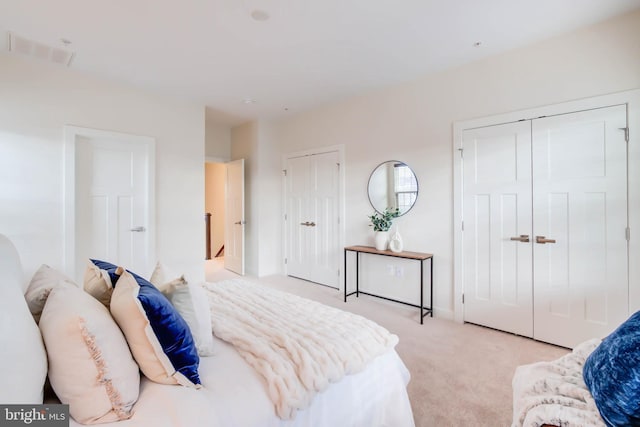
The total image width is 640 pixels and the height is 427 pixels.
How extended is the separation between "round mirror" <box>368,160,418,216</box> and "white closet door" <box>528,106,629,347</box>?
3.95ft

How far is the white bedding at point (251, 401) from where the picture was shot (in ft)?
3.06

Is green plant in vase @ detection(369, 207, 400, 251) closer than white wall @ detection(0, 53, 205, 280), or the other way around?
white wall @ detection(0, 53, 205, 280)

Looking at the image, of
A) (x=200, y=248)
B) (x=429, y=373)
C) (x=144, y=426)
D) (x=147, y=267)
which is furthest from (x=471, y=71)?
(x=147, y=267)

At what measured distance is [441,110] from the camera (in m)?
3.23

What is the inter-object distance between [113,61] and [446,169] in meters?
3.65

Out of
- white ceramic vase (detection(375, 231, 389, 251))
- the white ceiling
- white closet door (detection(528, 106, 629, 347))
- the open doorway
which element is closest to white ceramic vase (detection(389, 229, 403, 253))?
white ceramic vase (detection(375, 231, 389, 251))

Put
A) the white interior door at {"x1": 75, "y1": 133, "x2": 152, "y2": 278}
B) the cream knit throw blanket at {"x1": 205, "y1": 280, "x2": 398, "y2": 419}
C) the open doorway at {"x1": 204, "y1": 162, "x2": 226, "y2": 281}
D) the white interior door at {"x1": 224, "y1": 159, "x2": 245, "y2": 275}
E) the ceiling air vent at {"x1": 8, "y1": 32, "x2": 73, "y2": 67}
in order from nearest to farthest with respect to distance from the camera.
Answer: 1. the cream knit throw blanket at {"x1": 205, "y1": 280, "x2": 398, "y2": 419}
2. the ceiling air vent at {"x1": 8, "y1": 32, "x2": 73, "y2": 67}
3. the white interior door at {"x1": 75, "y1": 133, "x2": 152, "y2": 278}
4. the white interior door at {"x1": 224, "y1": 159, "x2": 245, "y2": 275}
5. the open doorway at {"x1": 204, "y1": 162, "x2": 226, "y2": 281}

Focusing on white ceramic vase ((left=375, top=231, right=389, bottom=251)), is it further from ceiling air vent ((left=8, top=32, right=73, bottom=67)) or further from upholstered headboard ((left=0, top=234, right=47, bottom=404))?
ceiling air vent ((left=8, top=32, right=73, bottom=67))

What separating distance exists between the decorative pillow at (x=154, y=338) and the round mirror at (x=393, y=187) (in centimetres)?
296

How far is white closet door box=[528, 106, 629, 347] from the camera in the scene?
234 centimetres

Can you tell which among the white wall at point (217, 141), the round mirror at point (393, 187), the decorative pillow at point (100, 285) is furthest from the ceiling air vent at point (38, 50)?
the round mirror at point (393, 187)

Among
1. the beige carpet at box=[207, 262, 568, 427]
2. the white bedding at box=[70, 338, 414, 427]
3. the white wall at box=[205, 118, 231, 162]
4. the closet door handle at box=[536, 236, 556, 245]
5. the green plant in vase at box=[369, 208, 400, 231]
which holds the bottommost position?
the beige carpet at box=[207, 262, 568, 427]

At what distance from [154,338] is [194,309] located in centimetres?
28

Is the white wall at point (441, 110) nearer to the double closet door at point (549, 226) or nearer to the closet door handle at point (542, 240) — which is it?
the double closet door at point (549, 226)
